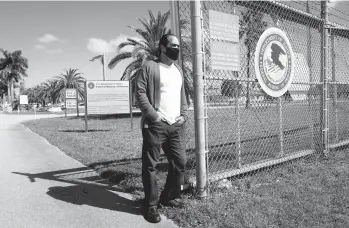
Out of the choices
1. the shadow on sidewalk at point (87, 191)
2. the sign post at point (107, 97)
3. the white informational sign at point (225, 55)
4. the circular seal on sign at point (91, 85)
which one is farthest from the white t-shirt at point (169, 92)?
the circular seal on sign at point (91, 85)

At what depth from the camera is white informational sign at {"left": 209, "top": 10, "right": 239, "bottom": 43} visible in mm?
3482

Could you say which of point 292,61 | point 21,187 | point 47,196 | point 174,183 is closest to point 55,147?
point 21,187

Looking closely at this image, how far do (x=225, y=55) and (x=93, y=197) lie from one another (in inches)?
95.7

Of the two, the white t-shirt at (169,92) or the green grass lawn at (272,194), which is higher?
the white t-shirt at (169,92)

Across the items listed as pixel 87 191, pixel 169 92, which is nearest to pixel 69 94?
pixel 87 191

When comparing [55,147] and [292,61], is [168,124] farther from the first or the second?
[55,147]

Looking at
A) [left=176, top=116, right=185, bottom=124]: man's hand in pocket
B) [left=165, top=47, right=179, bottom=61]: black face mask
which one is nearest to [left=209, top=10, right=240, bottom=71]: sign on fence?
[left=165, top=47, right=179, bottom=61]: black face mask

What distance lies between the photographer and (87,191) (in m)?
4.20

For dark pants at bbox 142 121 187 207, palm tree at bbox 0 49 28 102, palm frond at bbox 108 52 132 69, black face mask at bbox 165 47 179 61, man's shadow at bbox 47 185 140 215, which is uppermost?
palm tree at bbox 0 49 28 102

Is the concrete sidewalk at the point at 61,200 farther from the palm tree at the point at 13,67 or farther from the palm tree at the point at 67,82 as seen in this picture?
the palm tree at the point at 13,67

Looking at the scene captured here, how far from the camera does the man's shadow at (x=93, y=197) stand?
11.8 ft

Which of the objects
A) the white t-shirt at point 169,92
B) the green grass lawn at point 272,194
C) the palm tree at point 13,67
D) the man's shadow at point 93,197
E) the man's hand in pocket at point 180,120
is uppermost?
the palm tree at point 13,67

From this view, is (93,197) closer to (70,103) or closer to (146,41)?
(146,41)

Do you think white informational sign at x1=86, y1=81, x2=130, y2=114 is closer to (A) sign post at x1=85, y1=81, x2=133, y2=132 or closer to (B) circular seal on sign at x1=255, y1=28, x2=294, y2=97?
(A) sign post at x1=85, y1=81, x2=133, y2=132
